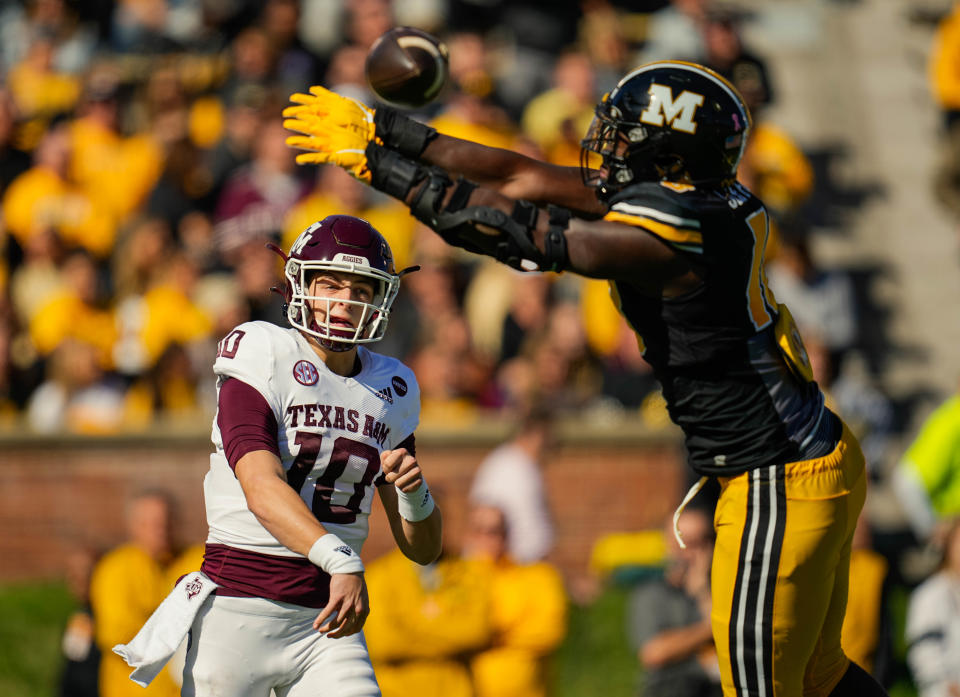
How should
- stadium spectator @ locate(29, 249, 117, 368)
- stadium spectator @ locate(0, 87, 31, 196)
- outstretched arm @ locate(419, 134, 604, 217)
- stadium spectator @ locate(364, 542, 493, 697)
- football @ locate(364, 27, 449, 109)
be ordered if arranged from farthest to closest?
1. stadium spectator @ locate(0, 87, 31, 196)
2. stadium spectator @ locate(29, 249, 117, 368)
3. stadium spectator @ locate(364, 542, 493, 697)
4. football @ locate(364, 27, 449, 109)
5. outstretched arm @ locate(419, 134, 604, 217)

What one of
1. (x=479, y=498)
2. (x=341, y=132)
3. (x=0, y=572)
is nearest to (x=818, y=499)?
(x=341, y=132)

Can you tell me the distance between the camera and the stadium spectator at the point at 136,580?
24.2 ft

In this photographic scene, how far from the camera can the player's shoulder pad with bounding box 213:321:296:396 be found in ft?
13.6

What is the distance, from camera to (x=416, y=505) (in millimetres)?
4359

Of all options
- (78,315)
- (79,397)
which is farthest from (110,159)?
(79,397)

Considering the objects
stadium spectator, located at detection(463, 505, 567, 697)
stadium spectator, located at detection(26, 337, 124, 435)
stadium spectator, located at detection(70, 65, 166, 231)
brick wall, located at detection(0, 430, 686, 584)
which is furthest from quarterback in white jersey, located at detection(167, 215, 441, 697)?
stadium spectator, located at detection(70, 65, 166, 231)

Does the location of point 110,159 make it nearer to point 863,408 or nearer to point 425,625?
point 425,625

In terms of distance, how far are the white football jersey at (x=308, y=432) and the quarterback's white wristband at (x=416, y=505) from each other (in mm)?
117

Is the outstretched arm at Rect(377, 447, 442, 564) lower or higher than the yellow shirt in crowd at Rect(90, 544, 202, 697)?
higher

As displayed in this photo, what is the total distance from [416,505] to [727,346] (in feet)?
3.59

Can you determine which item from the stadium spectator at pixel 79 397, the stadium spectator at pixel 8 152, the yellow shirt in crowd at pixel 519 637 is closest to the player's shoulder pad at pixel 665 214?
the yellow shirt in crowd at pixel 519 637

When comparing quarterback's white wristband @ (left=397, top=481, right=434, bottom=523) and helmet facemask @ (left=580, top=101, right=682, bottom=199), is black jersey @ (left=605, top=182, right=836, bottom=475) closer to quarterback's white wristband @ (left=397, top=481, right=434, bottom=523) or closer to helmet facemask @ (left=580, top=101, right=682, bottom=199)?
helmet facemask @ (left=580, top=101, right=682, bottom=199)

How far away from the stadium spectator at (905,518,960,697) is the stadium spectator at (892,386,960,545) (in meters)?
0.54

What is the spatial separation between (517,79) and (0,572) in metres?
5.40
